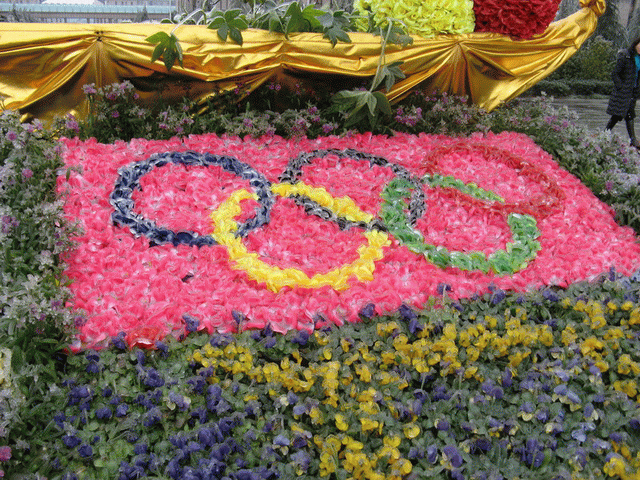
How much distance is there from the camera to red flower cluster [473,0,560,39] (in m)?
4.29

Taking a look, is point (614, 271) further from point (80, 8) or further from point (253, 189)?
point (80, 8)

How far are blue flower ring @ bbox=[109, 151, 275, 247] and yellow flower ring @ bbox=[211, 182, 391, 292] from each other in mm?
75

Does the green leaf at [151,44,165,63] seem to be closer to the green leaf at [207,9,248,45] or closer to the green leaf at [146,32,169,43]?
the green leaf at [146,32,169,43]

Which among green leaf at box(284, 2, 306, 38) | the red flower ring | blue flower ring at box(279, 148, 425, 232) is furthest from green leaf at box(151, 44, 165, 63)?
the red flower ring

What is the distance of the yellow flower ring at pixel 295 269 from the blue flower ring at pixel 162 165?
0.24 feet

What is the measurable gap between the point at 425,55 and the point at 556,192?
147cm

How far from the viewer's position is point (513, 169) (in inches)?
152

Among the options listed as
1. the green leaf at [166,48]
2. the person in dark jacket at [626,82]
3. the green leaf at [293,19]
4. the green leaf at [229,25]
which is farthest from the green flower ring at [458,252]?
the person in dark jacket at [626,82]

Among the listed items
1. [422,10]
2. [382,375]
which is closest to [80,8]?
[422,10]

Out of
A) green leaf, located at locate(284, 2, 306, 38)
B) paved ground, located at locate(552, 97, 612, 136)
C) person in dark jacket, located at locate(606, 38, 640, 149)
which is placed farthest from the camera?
paved ground, located at locate(552, 97, 612, 136)

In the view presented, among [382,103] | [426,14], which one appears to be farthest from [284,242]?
[426,14]

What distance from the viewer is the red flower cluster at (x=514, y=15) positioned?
14.1 feet

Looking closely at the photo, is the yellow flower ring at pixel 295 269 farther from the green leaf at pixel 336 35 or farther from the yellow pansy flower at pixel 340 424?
the green leaf at pixel 336 35

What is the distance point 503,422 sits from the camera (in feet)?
5.91
